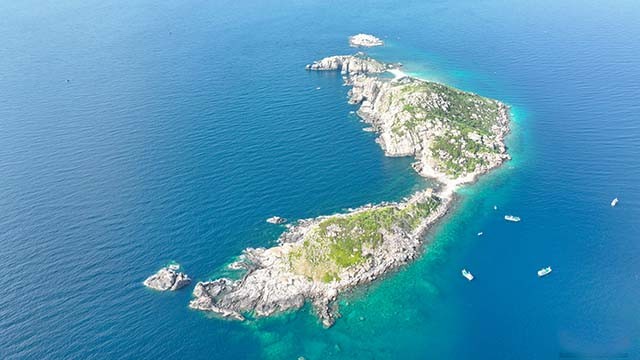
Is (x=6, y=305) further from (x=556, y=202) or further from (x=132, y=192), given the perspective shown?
(x=556, y=202)

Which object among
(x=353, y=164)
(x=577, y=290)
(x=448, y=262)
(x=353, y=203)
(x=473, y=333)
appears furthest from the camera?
(x=353, y=164)

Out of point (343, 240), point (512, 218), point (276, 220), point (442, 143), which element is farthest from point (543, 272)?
point (276, 220)

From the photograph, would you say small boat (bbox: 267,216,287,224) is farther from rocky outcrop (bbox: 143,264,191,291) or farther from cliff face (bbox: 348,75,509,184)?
cliff face (bbox: 348,75,509,184)

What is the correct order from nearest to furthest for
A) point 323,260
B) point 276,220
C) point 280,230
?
point 323,260
point 280,230
point 276,220

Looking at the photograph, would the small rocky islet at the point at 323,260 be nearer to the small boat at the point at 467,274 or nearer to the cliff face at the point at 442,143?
the cliff face at the point at 442,143

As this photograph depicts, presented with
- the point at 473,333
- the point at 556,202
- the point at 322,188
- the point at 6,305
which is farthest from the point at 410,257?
the point at 6,305

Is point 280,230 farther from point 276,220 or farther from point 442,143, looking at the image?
point 442,143
